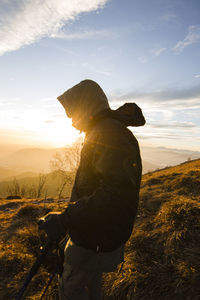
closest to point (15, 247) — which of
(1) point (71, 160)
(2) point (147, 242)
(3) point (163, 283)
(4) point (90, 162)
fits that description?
(2) point (147, 242)

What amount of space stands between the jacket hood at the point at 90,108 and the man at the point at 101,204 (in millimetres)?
12

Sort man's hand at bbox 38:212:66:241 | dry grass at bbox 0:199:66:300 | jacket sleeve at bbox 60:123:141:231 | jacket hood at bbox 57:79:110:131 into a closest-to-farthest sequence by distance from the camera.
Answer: jacket sleeve at bbox 60:123:141:231 < man's hand at bbox 38:212:66:241 < jacket hood at bbox 57:79:110:131 < dry grass at bbox 0:199:66:300

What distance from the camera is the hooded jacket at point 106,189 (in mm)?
1534

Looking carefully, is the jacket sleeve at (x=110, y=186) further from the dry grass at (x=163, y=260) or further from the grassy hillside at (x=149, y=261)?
the dry grass at (x=163, y=260)

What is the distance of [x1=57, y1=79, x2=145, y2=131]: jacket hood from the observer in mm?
1980

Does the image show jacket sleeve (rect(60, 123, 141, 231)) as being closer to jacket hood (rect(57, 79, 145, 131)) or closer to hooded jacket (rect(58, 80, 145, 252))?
hooded jacket (rect(58, 80, 145, 252))

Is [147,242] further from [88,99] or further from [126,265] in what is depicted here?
[88,99]

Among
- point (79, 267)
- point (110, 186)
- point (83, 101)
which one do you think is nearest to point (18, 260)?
point (79, 267)

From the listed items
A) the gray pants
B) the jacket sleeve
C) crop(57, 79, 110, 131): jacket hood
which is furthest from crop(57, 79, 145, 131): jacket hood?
the gray pants

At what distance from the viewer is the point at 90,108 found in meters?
2.23

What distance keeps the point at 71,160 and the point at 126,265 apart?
15865 millimetres

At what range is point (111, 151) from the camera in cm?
159

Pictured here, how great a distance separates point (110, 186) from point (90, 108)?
3.69 feet

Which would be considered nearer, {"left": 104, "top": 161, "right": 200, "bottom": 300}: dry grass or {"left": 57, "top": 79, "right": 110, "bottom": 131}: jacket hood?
{"left": 57, "top": 79, "right": 110, "bottom": 131}: jacket hood
